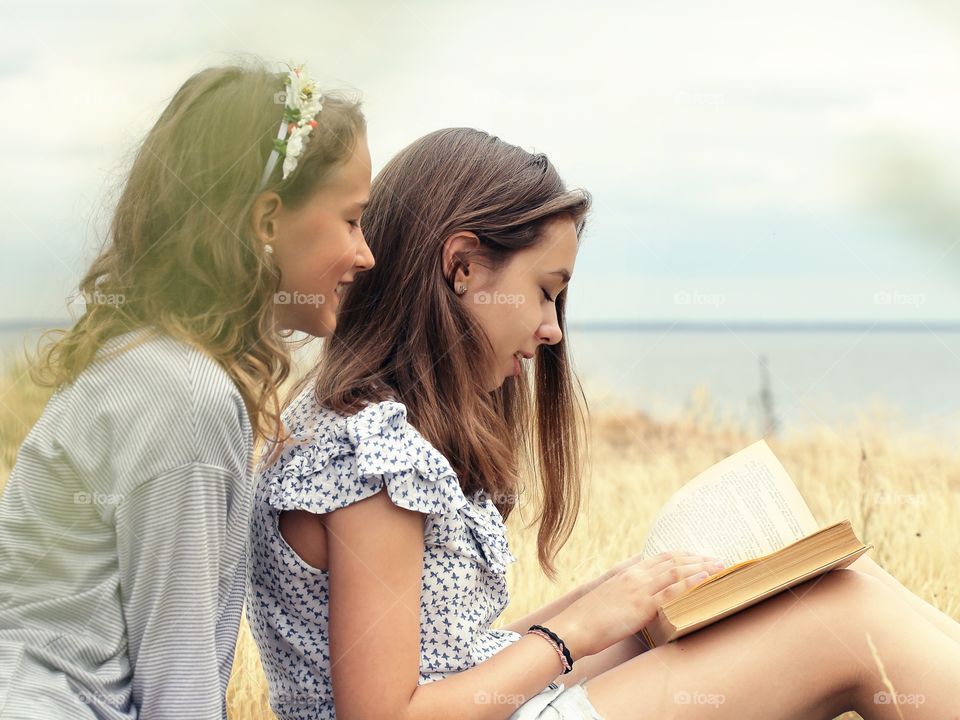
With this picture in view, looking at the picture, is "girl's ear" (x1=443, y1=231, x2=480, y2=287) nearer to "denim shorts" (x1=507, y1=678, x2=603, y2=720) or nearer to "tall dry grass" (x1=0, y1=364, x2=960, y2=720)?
"tall dry grass" (x1=0, y1=364, x2=960, y2=720)

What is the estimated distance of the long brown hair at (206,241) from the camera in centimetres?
166

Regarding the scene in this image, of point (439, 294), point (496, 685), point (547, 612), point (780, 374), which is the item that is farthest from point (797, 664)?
point (780, 374)

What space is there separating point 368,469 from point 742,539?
72 centimetres

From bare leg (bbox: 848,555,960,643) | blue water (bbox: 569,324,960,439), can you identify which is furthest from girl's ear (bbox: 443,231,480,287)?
blue water (bbox: 569,324,960,439)

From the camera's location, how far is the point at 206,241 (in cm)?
173

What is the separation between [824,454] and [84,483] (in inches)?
148

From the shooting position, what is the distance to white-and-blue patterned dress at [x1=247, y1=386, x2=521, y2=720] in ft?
5.72

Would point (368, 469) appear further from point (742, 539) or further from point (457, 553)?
point (742, 539)

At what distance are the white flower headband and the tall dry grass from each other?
100 centimetres

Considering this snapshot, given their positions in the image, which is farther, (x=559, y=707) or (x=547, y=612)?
(x=547, y=612)

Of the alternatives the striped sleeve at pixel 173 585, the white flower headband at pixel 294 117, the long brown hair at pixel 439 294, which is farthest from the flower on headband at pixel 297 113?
the striped sleeve at pixel 173 585

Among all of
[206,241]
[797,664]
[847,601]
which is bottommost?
[797,664]

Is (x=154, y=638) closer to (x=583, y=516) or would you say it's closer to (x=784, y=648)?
(x=784, y=648)

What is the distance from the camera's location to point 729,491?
6.74 feet
